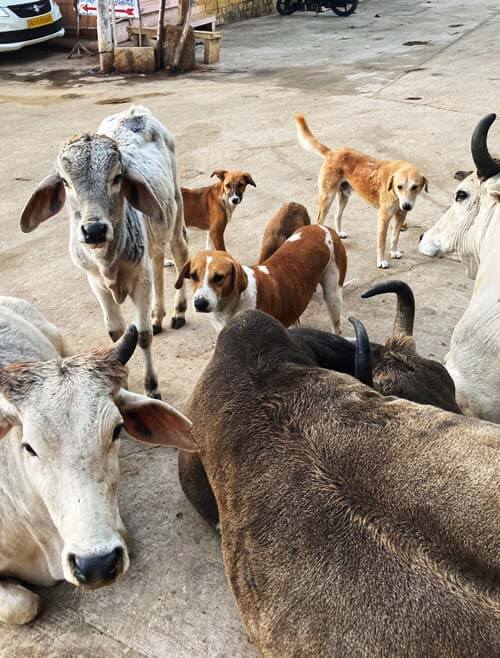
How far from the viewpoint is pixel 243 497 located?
2.56 meters

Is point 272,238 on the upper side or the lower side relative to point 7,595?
upper

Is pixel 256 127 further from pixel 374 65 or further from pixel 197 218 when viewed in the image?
pixel 374 65

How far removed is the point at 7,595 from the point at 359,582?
66.7 inches

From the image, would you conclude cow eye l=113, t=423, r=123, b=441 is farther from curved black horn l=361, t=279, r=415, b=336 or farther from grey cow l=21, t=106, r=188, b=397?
curved black horn l=361, t=279, r=415, b=336

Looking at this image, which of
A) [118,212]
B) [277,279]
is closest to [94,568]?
[118,212]

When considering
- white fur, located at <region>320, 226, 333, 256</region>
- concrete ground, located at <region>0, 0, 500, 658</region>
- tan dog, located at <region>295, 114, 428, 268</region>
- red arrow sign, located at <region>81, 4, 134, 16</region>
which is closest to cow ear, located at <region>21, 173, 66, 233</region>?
concrete ground, located at <region>0, 0, 500, 658</region>

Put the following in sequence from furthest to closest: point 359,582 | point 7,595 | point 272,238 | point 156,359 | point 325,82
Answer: point 325,82 → point 272,238 → point 156,359 → point 7,595 → point 359,582

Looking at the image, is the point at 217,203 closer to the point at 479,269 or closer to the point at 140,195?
the point at 140,195

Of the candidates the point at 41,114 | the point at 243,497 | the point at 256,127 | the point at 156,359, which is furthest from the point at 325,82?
the point at 243,497

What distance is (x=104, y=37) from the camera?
13695 millimetres

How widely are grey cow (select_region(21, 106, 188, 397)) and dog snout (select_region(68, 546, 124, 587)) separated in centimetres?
202

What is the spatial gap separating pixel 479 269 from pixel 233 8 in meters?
18.6

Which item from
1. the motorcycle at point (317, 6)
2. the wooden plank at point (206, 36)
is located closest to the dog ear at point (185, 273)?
the wooden plank at point (206, 36)

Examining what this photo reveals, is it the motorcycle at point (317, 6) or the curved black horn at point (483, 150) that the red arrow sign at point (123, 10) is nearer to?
the motorcycle at point (317, 6)
